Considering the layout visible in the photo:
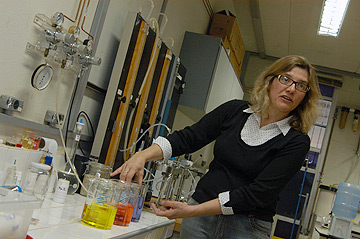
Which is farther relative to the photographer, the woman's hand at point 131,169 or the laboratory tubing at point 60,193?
the laboratory tubing at point 60,193

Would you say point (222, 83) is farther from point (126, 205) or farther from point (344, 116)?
point (126, 205)

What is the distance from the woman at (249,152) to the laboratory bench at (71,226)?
0.27m

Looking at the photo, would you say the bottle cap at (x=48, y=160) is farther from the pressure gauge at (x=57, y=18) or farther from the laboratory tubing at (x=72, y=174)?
the pressure gauge at (x=57, y=18)

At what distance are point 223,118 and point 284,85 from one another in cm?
28

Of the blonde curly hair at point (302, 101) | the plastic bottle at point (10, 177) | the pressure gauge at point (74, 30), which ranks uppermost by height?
the pressure gauge at point (74, 30)

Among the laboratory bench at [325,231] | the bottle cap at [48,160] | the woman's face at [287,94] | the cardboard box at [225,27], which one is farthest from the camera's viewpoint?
the cardboard box at [225,27]

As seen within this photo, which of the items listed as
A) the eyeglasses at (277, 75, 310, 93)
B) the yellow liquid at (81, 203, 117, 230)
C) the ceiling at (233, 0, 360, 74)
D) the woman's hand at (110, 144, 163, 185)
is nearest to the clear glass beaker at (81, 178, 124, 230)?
the yellow liquid at (81, 203, 117, 230)

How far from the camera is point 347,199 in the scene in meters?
6.08

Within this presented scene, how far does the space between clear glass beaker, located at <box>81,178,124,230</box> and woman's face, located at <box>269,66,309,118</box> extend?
732mm

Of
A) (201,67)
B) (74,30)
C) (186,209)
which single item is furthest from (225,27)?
(186,209)

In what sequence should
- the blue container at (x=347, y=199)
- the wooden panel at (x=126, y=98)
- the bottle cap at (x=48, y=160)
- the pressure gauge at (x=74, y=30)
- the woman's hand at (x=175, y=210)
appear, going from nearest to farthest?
the woman's hand at (x=175, y=210) < the bottle cap at (x=48, y=160) < the pressure gauge at (x=74, y=30) < the wooden panel at (x=126, y=98) < the blue container at (x=347, y=199)

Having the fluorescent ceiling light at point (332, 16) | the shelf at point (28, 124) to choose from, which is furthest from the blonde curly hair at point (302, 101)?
the fluorescent ceiling light at point (332, 16)

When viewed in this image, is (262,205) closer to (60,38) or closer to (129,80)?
(60,38)

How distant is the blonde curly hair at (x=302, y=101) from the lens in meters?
1.60
